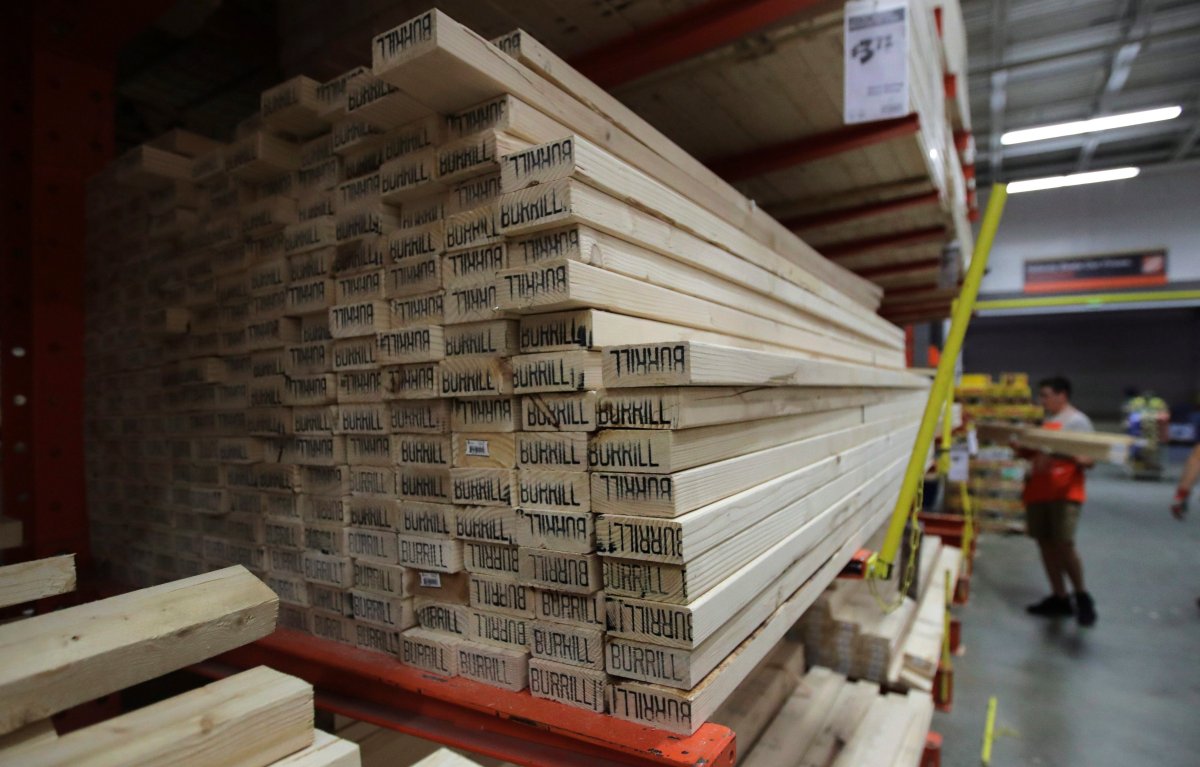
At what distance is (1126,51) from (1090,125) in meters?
3.24

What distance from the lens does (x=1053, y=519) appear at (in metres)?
6.71

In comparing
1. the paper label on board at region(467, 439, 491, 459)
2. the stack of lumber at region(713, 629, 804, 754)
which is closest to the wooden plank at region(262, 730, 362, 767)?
the paper label on board at region(467, 439, 491, 459)

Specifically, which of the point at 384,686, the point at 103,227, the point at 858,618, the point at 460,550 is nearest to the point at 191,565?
the point at 384,686

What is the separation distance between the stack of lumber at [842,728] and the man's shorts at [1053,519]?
4.62 meters

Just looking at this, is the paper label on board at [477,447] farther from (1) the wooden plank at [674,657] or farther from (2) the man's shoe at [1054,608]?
(2) the man's shoe at [1054,608]

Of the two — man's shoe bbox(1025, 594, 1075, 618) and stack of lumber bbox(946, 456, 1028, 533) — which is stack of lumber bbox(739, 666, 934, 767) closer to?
man's shoe bbox(1025, 594, 1075, 618)

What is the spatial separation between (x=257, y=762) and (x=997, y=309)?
2078 centimetres

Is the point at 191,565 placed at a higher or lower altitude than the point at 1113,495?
higher

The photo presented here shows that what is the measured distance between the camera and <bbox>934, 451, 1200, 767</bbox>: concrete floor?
437cm

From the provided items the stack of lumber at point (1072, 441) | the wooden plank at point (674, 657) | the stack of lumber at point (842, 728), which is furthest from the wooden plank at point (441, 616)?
the stack of lumber at point (1072, 441)

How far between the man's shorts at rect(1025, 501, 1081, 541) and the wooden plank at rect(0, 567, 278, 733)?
305 inches

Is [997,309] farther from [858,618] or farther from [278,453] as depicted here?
[278,453]

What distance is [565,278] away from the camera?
1.47 m

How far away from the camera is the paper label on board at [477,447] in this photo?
1.73 m
